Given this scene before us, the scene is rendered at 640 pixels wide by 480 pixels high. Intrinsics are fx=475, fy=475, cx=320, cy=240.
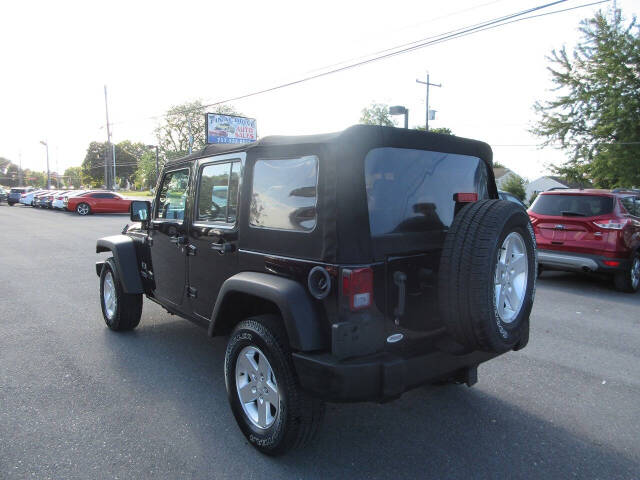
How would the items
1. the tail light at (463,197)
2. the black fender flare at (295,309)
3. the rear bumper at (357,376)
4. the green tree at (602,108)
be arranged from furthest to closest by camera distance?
the green tree at (602,108), the tail light at (463,197), the black fender flare at (295,309), the rear bumper at (357,376)

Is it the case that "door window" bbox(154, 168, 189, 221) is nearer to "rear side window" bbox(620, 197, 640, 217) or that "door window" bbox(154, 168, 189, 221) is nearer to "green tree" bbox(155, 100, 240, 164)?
"rear side window" bbox(620, 197, 640, 217)

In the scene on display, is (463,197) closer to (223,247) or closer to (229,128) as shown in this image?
(223,247)

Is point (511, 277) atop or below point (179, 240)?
below

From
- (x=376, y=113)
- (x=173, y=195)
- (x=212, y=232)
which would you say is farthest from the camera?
(x=376, y=113)

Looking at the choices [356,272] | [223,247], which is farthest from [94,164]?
[356,272]

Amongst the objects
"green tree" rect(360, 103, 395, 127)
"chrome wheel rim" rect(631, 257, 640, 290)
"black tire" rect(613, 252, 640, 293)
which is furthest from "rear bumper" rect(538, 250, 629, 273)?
"green tree" rect(360, 103, 395, 127)

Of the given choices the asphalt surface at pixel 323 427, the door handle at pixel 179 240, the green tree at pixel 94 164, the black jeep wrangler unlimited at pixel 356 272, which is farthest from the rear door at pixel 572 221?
the green tree at pixel 94 164

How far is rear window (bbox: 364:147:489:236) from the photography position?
275cm

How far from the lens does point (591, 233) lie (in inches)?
296

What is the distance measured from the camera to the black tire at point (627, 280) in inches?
295

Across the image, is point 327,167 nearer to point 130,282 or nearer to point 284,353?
point 284,353

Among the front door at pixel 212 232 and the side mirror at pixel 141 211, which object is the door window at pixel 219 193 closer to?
the front door at pixel 212 232

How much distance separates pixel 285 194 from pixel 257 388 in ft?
4.02

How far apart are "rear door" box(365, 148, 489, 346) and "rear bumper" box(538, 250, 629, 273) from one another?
5.47 m
